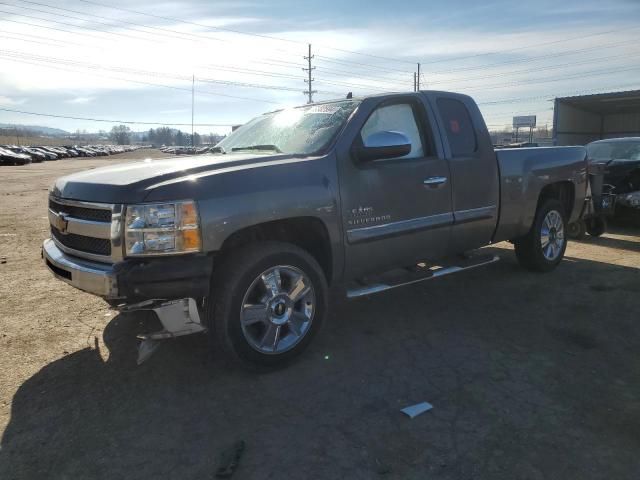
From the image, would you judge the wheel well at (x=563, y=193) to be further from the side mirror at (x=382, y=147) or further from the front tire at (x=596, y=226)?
the side mirror at (x=382, y=147)

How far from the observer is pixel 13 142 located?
4149 inches

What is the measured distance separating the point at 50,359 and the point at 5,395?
53 cm

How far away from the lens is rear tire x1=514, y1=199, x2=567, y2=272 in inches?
235

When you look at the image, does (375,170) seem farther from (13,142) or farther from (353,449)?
(13,142)

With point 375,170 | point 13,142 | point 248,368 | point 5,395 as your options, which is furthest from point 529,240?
point 13,142

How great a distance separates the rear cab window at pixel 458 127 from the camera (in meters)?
4.87

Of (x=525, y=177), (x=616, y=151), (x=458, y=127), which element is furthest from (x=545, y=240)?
(x=616, y=151)

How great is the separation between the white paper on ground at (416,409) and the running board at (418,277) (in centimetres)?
103

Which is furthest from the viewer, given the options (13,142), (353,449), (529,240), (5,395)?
(13,142)

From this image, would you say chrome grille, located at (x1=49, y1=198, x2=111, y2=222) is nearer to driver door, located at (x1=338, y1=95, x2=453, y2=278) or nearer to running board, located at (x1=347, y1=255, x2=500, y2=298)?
driver door, located at (x1=338, y1=95, x2=453, y2=278)

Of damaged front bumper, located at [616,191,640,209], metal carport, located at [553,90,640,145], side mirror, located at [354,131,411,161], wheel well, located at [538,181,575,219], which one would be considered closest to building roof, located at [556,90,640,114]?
metal carport, located at [553,90,640,145]

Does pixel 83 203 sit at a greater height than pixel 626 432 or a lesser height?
greater

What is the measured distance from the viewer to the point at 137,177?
3.39 meters

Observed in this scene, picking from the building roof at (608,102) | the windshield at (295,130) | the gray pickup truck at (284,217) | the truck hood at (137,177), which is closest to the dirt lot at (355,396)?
the gray pickup truck at (284,217)
